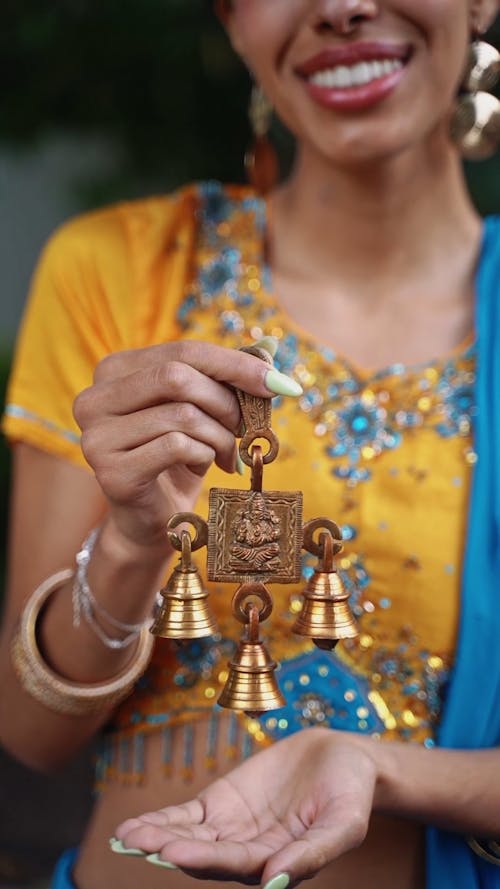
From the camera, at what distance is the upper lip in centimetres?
149

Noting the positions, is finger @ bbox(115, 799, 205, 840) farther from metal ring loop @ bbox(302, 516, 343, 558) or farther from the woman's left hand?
metal ring loop @ bbox(302, 516, 343, 558)

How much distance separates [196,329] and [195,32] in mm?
887

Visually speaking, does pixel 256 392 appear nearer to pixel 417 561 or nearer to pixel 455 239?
pixel 417 561

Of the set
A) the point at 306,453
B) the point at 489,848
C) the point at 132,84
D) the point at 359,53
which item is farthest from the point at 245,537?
the point at 132,84

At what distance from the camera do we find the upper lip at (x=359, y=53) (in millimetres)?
1491

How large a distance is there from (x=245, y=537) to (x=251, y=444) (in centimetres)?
9

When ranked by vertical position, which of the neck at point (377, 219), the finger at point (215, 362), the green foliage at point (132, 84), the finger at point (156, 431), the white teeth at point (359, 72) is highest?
the green foliage at point (132, 84)

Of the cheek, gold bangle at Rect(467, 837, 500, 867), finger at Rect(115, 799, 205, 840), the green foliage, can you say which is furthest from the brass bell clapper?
the green foliage

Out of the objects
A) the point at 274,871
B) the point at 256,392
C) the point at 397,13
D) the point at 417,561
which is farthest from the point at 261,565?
the point at 397,13

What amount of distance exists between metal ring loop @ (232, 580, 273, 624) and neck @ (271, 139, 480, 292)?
2.29ft

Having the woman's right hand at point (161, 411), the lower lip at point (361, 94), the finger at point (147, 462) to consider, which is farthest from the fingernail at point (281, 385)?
the lower lip at point (361, 94)

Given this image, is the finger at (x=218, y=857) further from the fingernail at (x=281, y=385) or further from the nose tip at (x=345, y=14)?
the nose tip at (x=345, y=14)

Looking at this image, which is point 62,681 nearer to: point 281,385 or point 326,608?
point 326,608

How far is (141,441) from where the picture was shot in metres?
1.19
